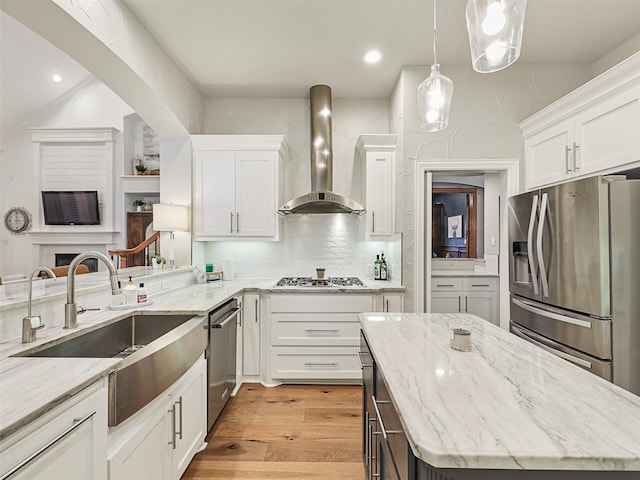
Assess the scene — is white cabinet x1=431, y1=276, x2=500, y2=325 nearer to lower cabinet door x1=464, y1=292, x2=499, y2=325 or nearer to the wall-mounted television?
lower cabinet door x1=464, y1=292, x2=499, y2=325

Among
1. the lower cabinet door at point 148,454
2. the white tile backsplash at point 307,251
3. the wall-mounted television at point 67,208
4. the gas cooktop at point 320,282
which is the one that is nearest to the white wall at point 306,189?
the white tile backsplash at point 307,251

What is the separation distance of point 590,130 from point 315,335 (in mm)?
2663

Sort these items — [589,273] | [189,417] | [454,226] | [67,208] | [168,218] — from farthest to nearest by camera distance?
[67,208], [454,226], [168,218], [589,273], [189,417]

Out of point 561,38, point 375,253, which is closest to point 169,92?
point 375,253

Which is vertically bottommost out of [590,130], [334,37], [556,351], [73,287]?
[556,351]

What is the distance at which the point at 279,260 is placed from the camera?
152 inches

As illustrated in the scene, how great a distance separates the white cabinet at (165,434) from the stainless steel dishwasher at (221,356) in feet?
0.41

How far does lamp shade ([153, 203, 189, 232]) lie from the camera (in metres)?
3.09

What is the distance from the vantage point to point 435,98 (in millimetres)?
1568

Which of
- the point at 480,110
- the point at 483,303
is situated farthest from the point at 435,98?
the point at 483,303

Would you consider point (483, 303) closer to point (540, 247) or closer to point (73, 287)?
point (540, 247)

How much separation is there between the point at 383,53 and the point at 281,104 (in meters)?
1.36

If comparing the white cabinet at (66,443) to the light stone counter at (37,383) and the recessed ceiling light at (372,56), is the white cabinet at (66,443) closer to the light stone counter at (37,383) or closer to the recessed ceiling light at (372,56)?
the light stone counter at (37,383)

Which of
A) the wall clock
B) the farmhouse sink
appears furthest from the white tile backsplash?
the wall clock
